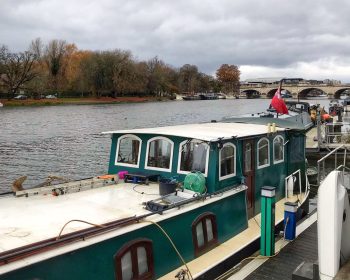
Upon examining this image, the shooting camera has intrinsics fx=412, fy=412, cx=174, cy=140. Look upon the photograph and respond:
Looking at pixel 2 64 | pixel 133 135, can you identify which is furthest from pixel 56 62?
pixel 133 135

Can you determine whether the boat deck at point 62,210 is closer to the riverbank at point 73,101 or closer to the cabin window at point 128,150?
the cabin window at point 128,150

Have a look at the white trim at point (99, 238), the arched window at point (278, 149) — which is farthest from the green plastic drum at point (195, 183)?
the arched window at point (278, 149)

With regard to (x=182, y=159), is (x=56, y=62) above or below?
above

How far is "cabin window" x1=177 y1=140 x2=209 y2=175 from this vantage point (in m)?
10.4

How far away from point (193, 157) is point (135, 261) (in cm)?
355

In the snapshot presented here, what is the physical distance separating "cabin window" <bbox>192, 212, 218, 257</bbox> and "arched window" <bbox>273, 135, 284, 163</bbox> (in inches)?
160

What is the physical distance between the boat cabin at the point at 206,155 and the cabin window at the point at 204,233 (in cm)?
76

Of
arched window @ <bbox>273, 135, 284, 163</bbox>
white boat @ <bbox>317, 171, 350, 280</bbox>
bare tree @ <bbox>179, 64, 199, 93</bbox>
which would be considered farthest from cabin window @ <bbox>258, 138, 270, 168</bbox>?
bare tree @ <bbox>179, 64, 199, 93</bbox>

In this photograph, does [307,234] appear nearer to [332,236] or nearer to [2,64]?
[332,236]

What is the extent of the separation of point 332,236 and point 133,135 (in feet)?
22.2

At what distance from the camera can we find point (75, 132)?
4475 cm

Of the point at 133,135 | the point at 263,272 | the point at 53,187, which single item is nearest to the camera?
the point at 263,272

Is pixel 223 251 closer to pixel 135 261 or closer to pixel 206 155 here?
pixel 206 155

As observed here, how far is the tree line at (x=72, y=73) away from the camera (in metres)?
93.1
